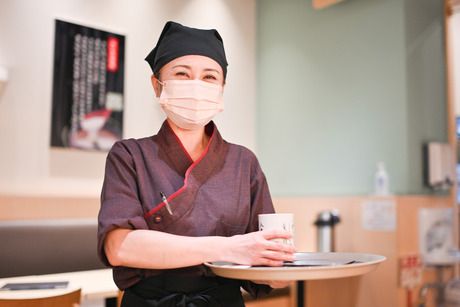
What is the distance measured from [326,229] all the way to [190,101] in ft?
7.90

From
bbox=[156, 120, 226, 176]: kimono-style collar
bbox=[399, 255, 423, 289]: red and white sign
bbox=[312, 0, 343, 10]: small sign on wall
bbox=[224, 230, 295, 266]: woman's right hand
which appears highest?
bbox=[312, 0, 343, 10]: small sign on wall

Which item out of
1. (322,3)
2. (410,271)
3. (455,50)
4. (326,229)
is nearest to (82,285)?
(326,229)

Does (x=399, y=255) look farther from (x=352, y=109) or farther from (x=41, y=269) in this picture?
(x=41, y=269)

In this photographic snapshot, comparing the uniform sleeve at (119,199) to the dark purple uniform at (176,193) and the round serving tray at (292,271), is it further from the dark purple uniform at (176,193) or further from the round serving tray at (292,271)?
the round serving tray at (292,271)

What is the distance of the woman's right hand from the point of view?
34.4 inches

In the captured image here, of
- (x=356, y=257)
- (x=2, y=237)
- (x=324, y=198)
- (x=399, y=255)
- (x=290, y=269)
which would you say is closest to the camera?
(x=290, y=269)

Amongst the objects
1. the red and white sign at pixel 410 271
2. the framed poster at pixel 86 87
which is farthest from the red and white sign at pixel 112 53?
the red and white sign at pixel 410 271

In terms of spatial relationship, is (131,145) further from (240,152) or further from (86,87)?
(86,87)

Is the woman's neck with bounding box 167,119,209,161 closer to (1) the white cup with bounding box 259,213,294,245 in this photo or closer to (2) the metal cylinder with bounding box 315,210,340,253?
(1) the white cup with bounding box 259,213,294,245

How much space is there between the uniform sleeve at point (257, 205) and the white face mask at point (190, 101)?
0.53ft

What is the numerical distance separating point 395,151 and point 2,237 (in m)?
2.39

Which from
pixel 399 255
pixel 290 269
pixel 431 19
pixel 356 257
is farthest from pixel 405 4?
pixel 290 269

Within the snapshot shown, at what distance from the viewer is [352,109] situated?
3482 millimetres

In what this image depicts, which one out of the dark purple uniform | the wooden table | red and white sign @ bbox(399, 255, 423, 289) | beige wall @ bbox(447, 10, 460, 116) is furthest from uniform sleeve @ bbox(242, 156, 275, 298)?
beige wall @ bbox(447, 10, 460, 116)
